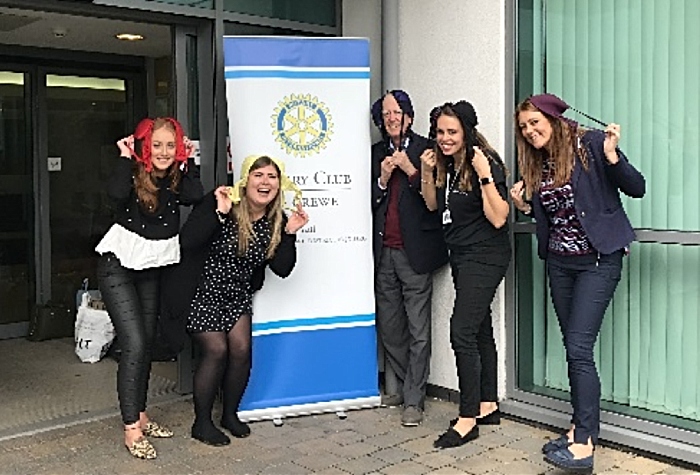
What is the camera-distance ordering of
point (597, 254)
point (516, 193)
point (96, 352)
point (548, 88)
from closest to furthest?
1. point (597, 254)
2. point (516, 193)
3. point (548, 88)
4. point (96, 352)

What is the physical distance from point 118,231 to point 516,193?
5.95 feet

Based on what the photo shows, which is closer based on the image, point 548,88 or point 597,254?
point 597,254

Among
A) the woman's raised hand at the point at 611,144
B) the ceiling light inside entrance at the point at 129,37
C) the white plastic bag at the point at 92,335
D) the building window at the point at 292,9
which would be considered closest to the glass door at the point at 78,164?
the ceiling light inside entrance at the point at 129,37

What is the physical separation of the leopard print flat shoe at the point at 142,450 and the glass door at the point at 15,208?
3197 mm

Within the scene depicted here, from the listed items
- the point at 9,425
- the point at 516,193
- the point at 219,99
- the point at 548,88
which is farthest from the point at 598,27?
the point at 9,425

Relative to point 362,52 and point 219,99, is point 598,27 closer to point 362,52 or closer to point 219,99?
point 362,52

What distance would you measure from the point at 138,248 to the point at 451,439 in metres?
1.68

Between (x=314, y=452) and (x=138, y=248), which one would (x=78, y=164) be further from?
(x=314, y=452)

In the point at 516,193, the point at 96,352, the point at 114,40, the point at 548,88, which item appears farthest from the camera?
the point at 114,40

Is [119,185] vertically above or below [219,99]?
below

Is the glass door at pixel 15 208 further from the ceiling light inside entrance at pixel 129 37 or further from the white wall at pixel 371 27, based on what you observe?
the white wall at pixel 371 27

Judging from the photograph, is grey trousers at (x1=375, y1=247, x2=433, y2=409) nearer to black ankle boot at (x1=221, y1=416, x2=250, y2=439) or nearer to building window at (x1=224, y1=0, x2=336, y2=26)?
black ankle boot at (x1=221, y1=416, x2=250, y2=439)

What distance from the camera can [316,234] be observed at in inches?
Answer: 176

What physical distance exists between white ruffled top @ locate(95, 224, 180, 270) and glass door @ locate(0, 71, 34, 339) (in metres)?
3.19
